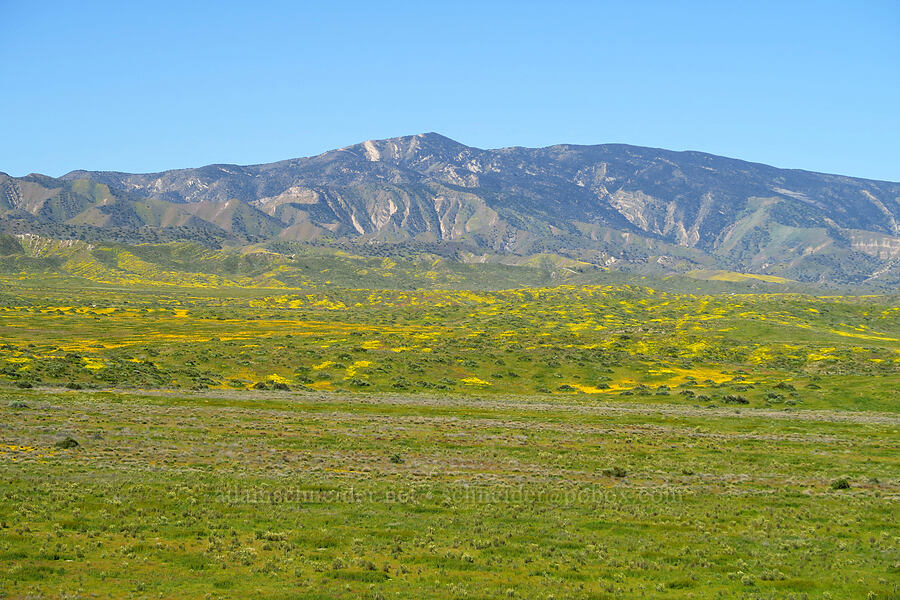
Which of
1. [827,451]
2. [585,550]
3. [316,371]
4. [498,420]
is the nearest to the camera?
[585,550]

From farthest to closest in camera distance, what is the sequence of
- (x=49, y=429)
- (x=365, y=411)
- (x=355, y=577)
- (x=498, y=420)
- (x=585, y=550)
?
(x=365, y=411), (x=498, y=420), (x=49, y=429), (x=585, y=550), (x=355, y=577)

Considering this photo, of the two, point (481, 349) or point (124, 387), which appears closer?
point (124, 387)

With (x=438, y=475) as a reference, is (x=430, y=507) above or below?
above

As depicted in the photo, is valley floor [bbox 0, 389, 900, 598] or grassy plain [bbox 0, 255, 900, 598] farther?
grassy plain [bbox 0, 255, 900, 598]

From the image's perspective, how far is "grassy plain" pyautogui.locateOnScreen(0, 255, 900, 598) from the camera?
20969 millimetres

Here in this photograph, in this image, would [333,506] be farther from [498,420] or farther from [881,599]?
[498,420]

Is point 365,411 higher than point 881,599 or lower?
lower

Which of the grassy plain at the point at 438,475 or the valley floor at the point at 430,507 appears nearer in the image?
the valley floor at the point at 430,507

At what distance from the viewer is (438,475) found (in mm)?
37125

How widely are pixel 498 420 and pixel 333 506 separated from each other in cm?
3039

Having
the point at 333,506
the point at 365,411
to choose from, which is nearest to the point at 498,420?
the point at 365,411

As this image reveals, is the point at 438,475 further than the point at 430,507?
Yes

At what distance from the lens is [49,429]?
43.7 metres

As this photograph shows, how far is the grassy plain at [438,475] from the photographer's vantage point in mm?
20969
